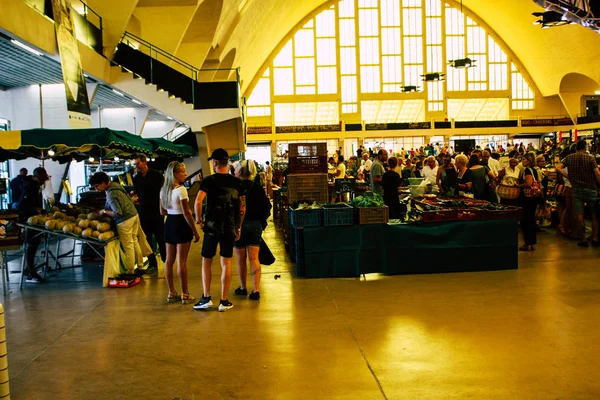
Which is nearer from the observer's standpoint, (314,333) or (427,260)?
(314,333)

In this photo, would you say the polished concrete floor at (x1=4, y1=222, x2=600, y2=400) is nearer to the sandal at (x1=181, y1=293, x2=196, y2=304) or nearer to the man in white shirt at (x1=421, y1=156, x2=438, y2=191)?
the sandal at (x1=181, y1=293, x2=196, y2=304)

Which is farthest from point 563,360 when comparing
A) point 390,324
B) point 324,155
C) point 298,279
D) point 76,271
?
point 76,271

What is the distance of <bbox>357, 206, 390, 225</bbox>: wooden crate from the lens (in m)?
7.05

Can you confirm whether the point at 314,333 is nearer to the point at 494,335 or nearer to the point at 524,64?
the point at 494,335

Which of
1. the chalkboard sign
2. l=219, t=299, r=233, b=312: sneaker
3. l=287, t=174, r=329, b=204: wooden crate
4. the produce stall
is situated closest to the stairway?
the chalkboard sign

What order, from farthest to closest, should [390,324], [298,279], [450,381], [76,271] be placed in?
[76,271] < [298,279] < [390,324] < [450,381]

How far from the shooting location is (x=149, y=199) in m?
8.10

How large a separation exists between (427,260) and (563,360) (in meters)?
3.20

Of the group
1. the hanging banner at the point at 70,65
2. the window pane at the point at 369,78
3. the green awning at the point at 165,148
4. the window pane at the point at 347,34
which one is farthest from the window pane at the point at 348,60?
the hanging banner at the point at 70,65

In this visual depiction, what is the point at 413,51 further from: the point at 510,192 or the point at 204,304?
the point at 204,304

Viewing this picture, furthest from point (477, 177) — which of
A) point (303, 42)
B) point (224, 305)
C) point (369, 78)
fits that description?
point (303, 42)

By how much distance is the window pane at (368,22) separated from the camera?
45.3 m

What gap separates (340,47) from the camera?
45062 mm

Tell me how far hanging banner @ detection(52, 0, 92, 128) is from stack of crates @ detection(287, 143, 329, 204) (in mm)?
4200
